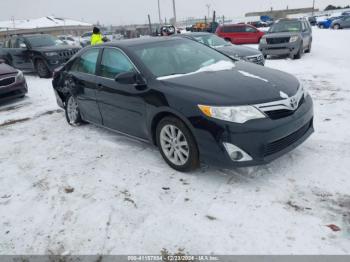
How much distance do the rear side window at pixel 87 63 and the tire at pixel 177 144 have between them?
1816mm

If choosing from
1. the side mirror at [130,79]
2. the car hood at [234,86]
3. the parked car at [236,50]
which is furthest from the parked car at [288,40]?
the side mirror at [130,79]

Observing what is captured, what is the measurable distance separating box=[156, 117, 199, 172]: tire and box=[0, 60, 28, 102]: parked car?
19.4ft

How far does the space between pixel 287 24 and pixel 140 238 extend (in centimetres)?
1388

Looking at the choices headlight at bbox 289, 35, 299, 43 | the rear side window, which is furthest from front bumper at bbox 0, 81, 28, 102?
headlight at bbox 289, 35, 299, 43

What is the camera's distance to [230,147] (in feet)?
10.7

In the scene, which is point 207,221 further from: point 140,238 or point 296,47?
point 296,47

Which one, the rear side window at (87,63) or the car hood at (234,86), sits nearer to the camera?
the car hood at (234,86)

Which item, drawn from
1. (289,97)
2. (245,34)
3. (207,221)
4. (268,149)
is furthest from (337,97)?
(245,34)

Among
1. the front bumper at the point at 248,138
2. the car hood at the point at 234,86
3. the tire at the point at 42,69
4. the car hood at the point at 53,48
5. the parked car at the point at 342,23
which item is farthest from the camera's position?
the parked car at the point at 342,23

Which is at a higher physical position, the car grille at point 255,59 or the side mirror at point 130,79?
the side mirror at point 130,79

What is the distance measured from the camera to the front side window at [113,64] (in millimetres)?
4268

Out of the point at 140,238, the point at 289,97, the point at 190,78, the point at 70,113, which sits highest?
the point at 190,78

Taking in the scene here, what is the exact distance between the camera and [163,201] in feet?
11.0

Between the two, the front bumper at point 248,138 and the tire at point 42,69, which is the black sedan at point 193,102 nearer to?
the front bumper at point 248,138
